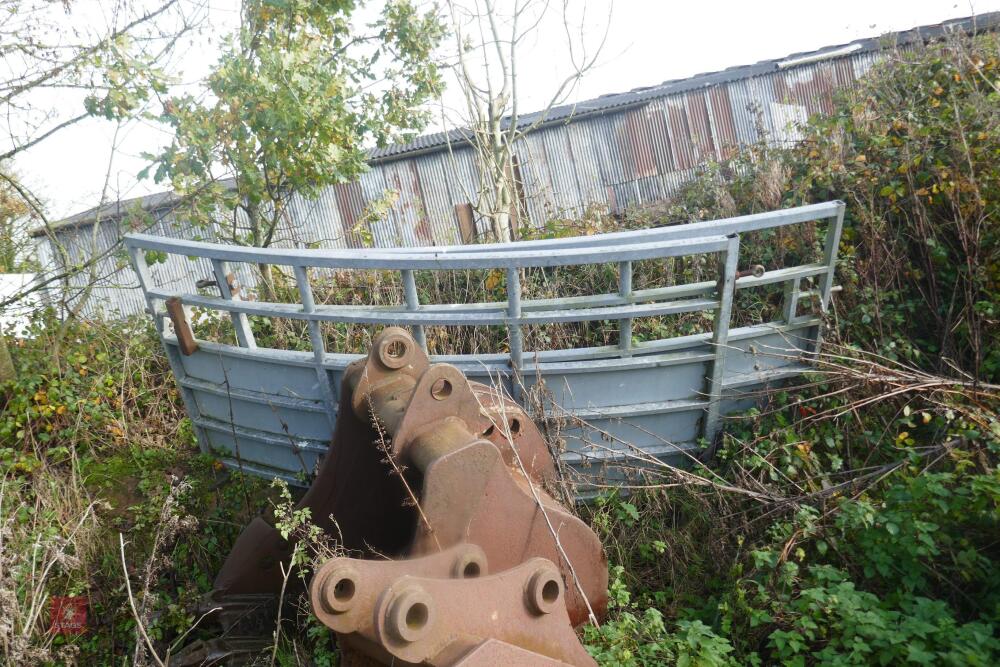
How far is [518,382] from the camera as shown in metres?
4.50

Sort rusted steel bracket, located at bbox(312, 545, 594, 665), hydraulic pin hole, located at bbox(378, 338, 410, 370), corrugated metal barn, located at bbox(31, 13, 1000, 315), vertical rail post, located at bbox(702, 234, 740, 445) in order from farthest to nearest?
1. corrugated metal barn, located at bbox(31, 13, 1000, 315)
2. vertical rail post, located at bbox(702, 234, 740, 445)
3. hydraulic pin hole, located at bbox(378, 338, 410, 370)
4. rusted steel bracket, located at bbox(312, 545, 594, 665)

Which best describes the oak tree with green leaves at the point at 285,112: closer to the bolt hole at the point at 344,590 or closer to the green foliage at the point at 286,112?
the green foliage at the point at 286,112

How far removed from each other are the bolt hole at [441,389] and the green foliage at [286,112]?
15.4 feet

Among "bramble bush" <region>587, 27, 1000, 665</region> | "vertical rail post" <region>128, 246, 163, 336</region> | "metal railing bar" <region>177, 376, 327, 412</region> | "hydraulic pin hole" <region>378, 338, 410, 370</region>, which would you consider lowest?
"bramble bush" <region>587, 27, 1000, 665</region>

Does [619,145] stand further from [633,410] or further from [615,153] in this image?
[633,410]

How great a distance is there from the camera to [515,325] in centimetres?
445

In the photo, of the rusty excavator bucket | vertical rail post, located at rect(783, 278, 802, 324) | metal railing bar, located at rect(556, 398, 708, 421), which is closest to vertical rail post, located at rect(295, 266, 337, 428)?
the rusty excavator bucket

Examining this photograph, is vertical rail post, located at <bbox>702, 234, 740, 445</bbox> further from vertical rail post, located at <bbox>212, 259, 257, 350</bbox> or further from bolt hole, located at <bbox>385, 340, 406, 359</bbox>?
vertical rail post, located at <bbox>212, 259, 257, 350</bbox>

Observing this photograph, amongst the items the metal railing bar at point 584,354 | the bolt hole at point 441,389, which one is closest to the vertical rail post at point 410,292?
the metal railing bar at point 584,354

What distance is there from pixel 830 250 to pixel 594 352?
169 cm

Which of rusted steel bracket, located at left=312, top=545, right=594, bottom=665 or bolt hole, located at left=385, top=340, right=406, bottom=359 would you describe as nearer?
rusted steel bracket, located at left=312, top=545, right=594, bottom=665

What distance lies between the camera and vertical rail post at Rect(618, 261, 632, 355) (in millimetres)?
4422

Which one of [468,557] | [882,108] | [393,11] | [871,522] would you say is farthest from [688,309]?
[393,11]

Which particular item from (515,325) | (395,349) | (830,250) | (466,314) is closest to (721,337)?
(830,250)
